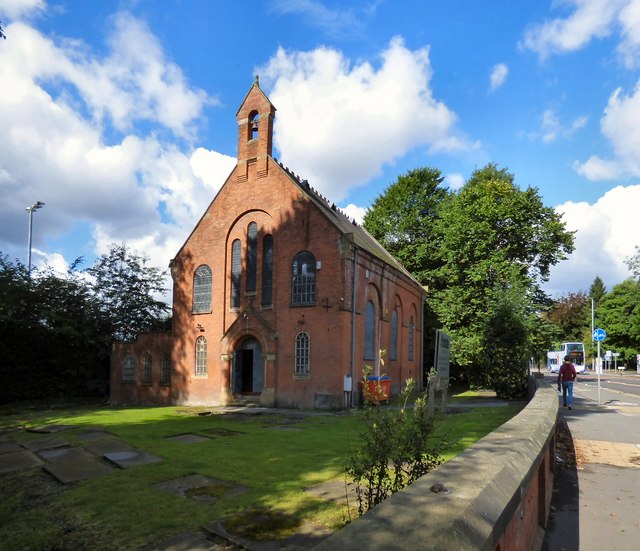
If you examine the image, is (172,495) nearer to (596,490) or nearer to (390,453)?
(390,453)

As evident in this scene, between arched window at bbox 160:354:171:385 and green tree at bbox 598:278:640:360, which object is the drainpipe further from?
green tree at bbox 598:278:640:360

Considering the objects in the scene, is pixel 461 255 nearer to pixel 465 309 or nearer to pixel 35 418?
pixel 465 309

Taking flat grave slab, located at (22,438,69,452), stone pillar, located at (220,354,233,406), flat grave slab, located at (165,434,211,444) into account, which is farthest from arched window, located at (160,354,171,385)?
flat grave slab, located at (165,434,211,444)

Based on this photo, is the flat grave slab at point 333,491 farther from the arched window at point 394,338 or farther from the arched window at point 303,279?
the arched window at point 394,338

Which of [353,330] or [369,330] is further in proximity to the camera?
[369,330]

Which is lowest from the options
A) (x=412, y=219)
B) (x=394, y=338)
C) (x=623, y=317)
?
(x=394, y=338)

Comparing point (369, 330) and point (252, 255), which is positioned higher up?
point (252, 255)

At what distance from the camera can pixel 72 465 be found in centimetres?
857

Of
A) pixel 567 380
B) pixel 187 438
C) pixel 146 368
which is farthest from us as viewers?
pixel 146 368

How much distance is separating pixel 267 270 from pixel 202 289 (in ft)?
13.0

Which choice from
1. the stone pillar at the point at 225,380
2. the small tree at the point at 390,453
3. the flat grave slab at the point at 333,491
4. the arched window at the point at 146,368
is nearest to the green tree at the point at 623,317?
the stone pillar at the point at 225,380

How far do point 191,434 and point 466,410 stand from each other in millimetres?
9544

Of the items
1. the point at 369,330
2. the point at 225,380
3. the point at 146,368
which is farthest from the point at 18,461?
the point at 146,368

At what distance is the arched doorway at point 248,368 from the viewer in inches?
856
